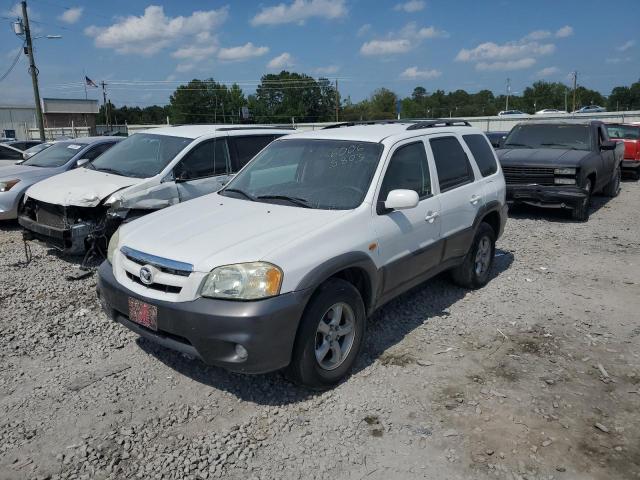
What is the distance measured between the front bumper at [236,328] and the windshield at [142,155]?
391 cm

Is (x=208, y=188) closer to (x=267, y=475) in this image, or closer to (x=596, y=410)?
(x=267, y=475)

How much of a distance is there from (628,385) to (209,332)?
307 cm

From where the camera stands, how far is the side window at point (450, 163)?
16.4ft

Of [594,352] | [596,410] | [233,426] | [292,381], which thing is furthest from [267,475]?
[594,352]

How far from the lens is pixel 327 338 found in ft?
12.1

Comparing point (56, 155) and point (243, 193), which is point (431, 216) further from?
point (56, 155)

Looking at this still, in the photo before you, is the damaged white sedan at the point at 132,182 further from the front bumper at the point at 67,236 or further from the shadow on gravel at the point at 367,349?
the shadow on gravel at the point at 367,349

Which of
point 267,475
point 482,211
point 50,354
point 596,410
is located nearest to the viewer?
point 267,475

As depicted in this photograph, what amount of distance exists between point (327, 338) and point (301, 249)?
2.35ft

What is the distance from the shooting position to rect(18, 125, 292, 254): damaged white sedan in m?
6.30

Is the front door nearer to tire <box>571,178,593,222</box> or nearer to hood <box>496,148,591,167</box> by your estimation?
hood <box>496,148,591,167</box>

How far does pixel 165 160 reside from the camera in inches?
274

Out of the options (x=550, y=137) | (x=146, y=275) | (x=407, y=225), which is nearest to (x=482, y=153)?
(x=407, y=225)

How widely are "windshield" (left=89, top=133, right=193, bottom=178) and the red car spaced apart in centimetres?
1397
